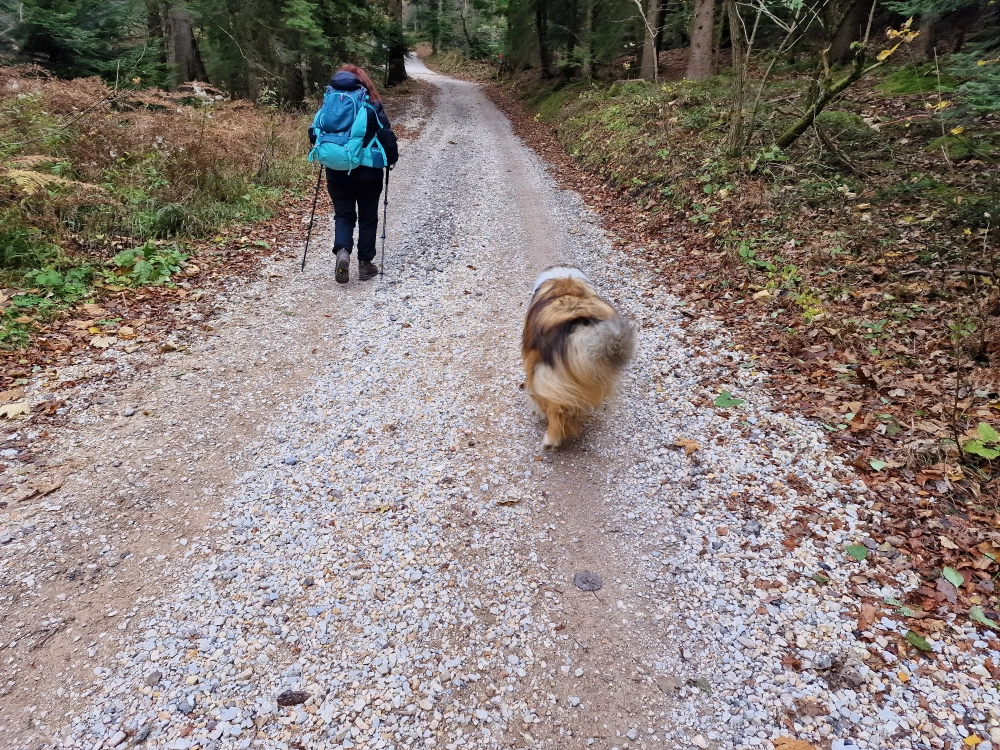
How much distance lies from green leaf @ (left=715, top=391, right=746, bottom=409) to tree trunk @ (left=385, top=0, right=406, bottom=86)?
24.1m

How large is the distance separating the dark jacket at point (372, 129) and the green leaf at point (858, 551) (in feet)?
20.2

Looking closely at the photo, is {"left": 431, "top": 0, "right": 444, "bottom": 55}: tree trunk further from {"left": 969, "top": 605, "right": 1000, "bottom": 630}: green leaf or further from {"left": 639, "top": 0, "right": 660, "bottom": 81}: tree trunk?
{"left": 969, "top": 605, "right": 1000, "bottom": 630}: green leaf

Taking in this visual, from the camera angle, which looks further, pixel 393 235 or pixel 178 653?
pixel 393 235

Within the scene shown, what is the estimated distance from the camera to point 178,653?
263 centimetres

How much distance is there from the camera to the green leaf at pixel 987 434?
11.2ft

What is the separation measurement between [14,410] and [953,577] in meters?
6.47

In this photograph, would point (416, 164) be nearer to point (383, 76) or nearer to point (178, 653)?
point (178, 653)

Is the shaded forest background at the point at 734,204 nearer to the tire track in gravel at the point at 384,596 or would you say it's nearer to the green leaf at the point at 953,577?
the green leaf at the point at 953,577

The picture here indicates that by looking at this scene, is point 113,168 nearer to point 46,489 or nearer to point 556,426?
point 46,489

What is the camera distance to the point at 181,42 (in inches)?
571

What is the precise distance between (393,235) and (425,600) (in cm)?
702

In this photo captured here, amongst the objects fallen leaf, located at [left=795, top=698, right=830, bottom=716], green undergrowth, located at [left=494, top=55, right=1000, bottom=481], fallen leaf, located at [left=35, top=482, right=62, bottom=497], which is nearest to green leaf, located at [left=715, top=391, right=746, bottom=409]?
green undergrowth, located at [left=494, top=55, right=1000, bottom=481]

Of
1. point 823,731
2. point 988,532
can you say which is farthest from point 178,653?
point 988,532

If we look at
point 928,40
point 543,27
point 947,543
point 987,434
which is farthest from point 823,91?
point 543,27
